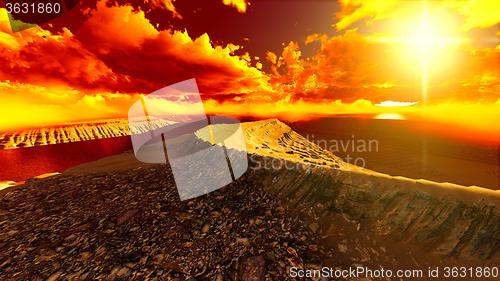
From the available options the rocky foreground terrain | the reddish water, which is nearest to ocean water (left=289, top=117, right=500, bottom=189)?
the rocky foreground terrain

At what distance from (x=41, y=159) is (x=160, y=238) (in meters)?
37.5

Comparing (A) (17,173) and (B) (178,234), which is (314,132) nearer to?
(B) (178,234)

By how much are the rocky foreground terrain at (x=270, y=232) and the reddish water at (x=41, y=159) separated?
21229 mm

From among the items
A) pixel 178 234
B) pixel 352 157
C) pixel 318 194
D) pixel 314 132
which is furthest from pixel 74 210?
pixel 314 132

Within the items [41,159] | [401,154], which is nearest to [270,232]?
[401,154]

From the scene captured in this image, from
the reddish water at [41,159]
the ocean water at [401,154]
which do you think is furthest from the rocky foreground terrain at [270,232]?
the reddish water at [41,159]

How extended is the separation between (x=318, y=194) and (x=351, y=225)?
1155 mm

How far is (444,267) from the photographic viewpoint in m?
4.19

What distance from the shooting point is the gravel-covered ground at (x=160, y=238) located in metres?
4.45

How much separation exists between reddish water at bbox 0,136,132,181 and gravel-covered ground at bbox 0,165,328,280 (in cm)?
1950

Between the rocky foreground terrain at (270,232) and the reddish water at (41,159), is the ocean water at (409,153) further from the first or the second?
the reddish water at (41,159)

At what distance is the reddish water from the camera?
22.8 meters

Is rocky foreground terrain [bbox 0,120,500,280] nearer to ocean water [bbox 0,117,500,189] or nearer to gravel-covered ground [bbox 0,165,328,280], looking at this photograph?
gravel-covered ground [bbox 0,165,328,280]

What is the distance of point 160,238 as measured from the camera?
5.41 m
